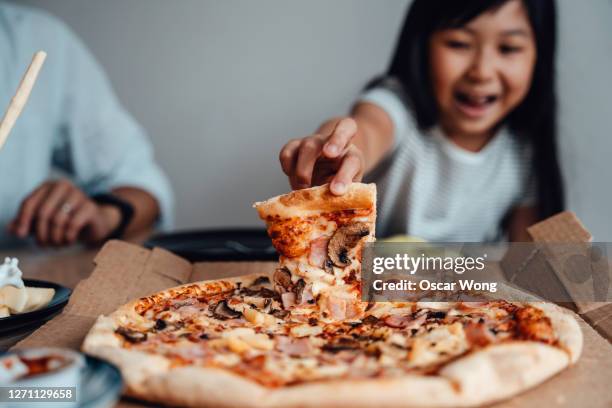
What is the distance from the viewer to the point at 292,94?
356cm

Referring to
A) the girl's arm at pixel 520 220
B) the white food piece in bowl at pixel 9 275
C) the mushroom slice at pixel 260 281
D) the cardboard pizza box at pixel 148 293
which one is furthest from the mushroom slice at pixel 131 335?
the girl's arm at pixel 520 220

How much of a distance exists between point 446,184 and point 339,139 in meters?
1.63

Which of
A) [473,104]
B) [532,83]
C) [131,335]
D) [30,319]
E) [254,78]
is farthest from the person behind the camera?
[254,78]

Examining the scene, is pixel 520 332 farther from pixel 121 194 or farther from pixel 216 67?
pixel 216 67

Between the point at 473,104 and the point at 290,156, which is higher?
the point at 473,104

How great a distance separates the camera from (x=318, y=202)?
1334 mm

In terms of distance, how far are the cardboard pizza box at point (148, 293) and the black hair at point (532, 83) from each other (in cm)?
133

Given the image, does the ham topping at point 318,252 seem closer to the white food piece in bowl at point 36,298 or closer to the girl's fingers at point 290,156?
the girl's fingers at point 290,156

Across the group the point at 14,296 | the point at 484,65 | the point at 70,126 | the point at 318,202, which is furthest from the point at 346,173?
the point at 70,126

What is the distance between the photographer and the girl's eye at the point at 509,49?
243cm

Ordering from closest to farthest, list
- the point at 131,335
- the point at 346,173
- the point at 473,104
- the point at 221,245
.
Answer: the point at 131,335, the point at 346,173, the point at 221,245, the point at 473,104

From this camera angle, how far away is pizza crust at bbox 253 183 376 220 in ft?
4.33

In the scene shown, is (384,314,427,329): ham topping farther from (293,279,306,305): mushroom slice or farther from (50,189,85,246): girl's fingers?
(50,189,85,246): girl's fingers

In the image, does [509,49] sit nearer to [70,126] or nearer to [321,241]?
[321,241]
